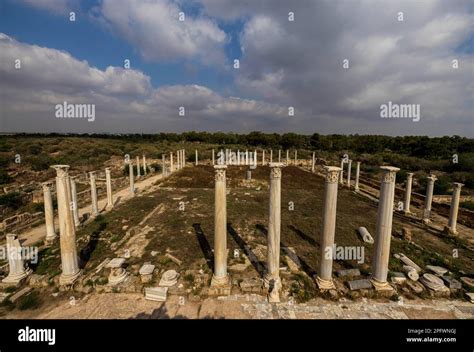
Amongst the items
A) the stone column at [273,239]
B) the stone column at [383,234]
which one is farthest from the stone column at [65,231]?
the stone column at [383,234]

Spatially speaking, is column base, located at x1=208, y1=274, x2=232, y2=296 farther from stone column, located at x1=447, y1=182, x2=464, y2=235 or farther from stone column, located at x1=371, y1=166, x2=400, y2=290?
stone column, located at x1=447, y1=182, x2=464, y2=235

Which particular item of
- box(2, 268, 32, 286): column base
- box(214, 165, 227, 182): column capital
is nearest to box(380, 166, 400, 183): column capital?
box(214, 165, 227, 182): column capital

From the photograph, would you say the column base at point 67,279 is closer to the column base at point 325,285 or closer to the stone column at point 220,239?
the stone column at point 220,239

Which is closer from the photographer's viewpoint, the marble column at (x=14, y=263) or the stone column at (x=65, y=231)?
the stone column at (x=65, y=231)

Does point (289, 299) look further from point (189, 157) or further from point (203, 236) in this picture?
point (189, 157)

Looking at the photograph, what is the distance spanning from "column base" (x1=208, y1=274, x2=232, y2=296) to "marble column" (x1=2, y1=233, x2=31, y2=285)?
6.43 metres

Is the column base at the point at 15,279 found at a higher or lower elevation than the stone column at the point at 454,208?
lower

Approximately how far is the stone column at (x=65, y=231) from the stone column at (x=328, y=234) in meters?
8.08

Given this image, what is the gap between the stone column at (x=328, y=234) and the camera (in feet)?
22.7

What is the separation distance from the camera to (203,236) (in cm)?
1087

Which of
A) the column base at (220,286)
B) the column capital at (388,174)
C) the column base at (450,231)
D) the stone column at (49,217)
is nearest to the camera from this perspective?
the column capital at (388,174)

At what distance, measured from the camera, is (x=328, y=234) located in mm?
7141

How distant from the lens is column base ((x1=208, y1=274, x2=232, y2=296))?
685 cm

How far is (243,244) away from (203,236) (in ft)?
6.87
